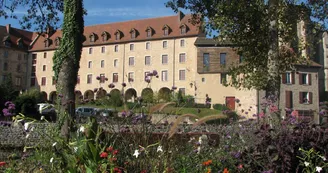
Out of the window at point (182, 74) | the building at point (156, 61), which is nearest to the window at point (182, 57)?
the building at point (156, 61)

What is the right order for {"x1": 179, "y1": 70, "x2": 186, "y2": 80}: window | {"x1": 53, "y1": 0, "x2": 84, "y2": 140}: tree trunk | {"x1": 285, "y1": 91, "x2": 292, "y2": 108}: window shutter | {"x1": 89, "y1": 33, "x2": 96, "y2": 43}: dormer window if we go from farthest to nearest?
1. {"x1": 89, "y1": 33, "x2": 96, "y2": 43}: dormer window
2. {"x1": 179, "y1": 70, "x2": 186, "y2": 80}: window
3. {"x1": 285, "y1": 91, "x2": 292, "y2": 108}: window shutter
4. {"x1": 53, "y1": 0, "x2": 84, "y2": 140}: tree trunk

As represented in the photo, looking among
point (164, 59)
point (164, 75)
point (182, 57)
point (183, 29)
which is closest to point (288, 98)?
point (182, 57)

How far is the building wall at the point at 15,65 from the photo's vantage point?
6091cm

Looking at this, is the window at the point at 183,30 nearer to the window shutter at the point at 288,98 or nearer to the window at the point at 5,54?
the window shutter at the point at 288,98

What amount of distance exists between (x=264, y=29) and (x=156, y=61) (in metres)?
44.4

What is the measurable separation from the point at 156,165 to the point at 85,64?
5784 cm

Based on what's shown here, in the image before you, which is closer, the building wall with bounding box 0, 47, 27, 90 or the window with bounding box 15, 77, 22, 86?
the building wall with bounding box 0, 47, 27, 90

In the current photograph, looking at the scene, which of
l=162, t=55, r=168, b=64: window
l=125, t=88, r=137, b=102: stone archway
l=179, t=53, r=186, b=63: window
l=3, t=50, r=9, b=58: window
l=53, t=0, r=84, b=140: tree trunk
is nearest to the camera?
l=125, t=88, r=137, b=102: stone archway

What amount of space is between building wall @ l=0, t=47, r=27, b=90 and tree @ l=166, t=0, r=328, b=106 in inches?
2218

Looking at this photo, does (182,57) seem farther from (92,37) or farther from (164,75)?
(92,37)

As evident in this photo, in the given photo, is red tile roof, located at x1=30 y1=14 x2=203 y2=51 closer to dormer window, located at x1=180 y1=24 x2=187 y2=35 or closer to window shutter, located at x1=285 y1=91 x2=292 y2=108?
dormer window, located at x1=180 y1=24 x2=187 y2=35

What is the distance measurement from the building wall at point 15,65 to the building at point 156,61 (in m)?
0.67

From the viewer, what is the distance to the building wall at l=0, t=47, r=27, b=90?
6091cm

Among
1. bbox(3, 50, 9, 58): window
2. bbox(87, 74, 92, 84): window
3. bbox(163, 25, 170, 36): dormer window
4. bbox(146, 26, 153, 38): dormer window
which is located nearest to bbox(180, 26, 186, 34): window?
bbox(163, 25, 170, 36): dormer window
